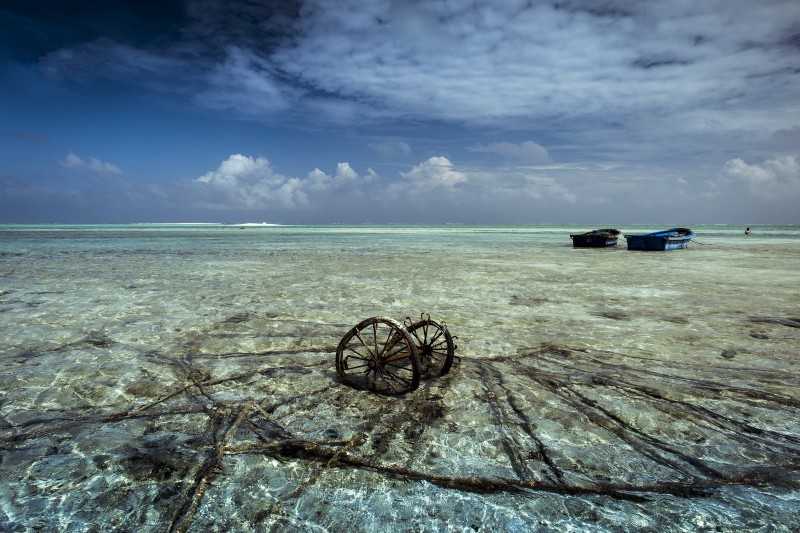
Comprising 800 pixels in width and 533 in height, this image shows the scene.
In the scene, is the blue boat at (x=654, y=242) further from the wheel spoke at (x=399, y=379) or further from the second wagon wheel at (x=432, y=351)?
the wheel spoke at (x=399, y=379)

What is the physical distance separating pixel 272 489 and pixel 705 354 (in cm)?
709

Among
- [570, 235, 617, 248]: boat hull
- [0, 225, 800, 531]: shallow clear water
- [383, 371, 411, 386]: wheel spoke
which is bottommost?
[0, 225, 800, 531]: shallow clear water

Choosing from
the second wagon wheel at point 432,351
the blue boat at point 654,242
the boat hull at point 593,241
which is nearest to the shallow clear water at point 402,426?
the second wagon wheel at point 432,351

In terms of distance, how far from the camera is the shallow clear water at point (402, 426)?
3.26 meters

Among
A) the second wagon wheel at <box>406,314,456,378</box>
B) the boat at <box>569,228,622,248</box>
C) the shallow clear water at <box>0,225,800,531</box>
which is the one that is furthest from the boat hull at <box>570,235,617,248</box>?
the second wagon wheel at <box>406,314,456,378</box>

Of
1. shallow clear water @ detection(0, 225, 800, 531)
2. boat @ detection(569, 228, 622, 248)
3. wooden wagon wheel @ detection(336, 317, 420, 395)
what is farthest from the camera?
boat @ detection(569, 228, 622, 248)

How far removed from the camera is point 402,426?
4523 mm

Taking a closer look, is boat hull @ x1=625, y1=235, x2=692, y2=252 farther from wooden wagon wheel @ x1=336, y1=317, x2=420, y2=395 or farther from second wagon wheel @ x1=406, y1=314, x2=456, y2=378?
wooden wagon wheel @ x1=336, y1=317, x2=420, y2=395

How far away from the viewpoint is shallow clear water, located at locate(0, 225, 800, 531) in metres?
3.26

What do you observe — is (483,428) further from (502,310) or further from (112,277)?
(112,277)

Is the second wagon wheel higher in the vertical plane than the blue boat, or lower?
lower

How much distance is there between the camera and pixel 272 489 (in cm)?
348

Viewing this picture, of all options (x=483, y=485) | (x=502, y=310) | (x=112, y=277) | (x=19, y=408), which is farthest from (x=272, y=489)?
(x=112, y=277)

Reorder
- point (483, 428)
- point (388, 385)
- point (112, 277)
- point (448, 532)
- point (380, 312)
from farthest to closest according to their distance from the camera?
1. point (112, 277)
2. point (380, 312)
3. point (388, 385)
4. point (483, 428)
5. point (448, 532)
